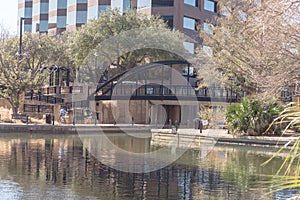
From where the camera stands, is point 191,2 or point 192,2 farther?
point 192,2

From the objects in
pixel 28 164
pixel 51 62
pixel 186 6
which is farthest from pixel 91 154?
pixel 186 6

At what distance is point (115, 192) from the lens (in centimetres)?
1162

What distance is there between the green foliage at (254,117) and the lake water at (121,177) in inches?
190

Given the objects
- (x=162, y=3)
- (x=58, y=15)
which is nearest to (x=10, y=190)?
(x=162, y=3)

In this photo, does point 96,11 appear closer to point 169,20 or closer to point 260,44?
point 169,20

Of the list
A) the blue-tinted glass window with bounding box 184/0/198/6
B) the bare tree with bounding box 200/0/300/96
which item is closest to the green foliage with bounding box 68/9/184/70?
the blue-tinted glass window with bounding box 184/0/198/6

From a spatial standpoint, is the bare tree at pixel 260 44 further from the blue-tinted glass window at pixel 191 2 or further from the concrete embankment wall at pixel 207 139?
the blue-tinted glass window at pixel 191 2

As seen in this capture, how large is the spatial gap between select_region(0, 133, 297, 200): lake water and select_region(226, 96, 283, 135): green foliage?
4834 millimetres

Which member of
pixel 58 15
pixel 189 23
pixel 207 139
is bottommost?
pixel 207 139

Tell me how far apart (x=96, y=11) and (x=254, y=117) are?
3440cm

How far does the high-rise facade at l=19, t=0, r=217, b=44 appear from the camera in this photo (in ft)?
166

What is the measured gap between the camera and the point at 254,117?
1026 inches

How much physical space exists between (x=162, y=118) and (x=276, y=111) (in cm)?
1992

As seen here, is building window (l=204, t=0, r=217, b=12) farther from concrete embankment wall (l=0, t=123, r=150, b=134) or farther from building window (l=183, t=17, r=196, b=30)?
concrete embankment wall (l=0, t=123, r=150, b=134)
